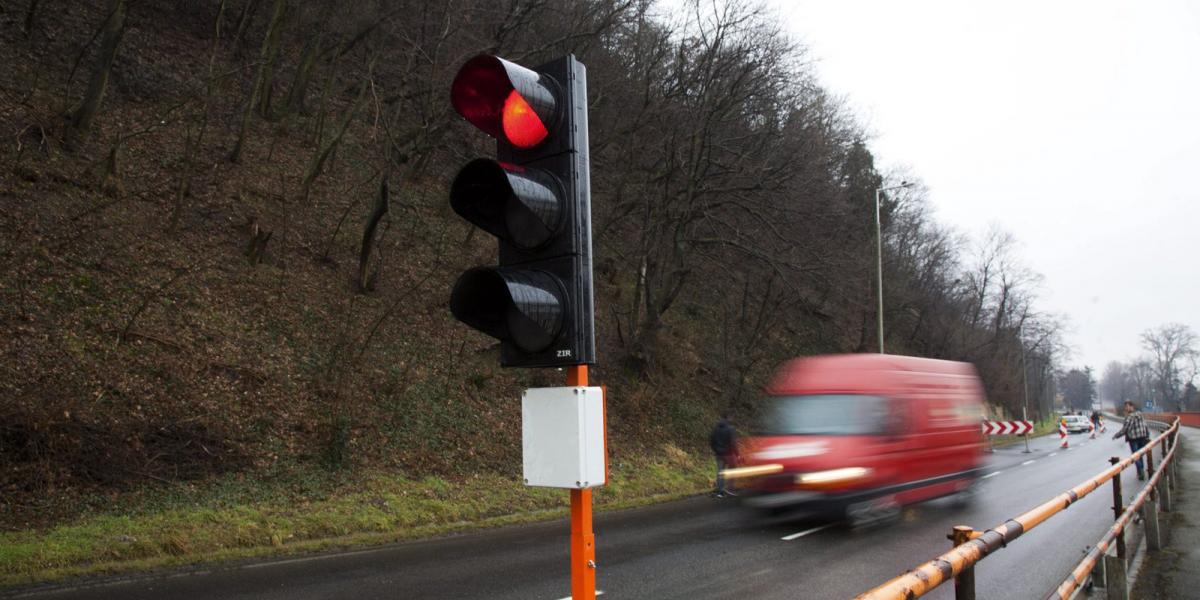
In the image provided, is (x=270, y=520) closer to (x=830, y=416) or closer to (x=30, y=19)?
(x=830, y=416)

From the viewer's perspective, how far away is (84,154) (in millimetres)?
18359

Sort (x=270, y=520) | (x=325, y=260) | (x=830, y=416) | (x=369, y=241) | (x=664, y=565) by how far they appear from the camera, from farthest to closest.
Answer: (x=325, y=260) → (x=369, y=241) → (x=830, y=416) → (x=270, y=520) → (x=664, y=565)

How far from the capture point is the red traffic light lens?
3.24 m

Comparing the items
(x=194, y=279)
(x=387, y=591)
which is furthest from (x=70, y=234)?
(x=387, y=591)

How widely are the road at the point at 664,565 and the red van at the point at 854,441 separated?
0.54 m

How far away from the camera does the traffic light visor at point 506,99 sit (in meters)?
3.20

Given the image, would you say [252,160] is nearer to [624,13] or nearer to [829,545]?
[624,13]

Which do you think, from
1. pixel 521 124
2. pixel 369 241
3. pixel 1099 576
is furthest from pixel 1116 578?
pixel 369 241

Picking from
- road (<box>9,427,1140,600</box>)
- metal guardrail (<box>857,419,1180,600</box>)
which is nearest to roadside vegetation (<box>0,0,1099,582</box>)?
road (<box>9,427,1140,600</box>)

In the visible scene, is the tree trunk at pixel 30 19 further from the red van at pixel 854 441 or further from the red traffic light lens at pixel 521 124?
the red traffic light lens at pixel 521 124

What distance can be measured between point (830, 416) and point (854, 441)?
632 mm

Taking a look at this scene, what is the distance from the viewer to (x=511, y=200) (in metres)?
3.13

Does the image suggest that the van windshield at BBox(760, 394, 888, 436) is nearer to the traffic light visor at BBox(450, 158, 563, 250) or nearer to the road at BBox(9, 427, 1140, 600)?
the road at BBox(9, 427, 1140, 600)

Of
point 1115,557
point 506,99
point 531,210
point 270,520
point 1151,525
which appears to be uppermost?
point 506,99
